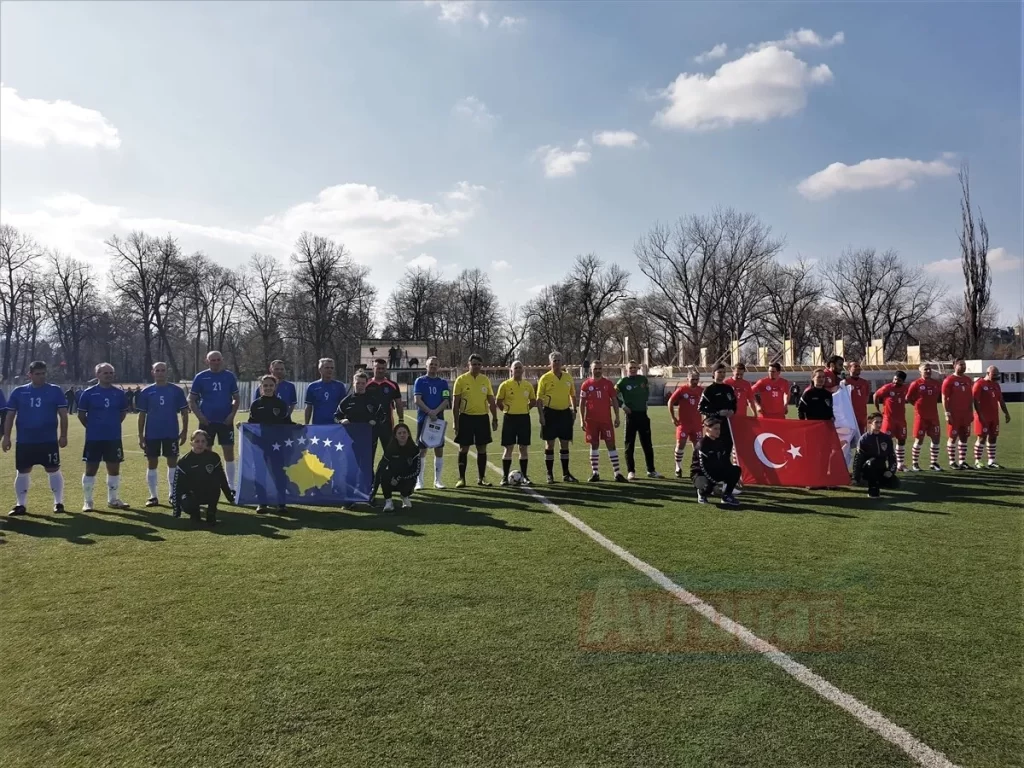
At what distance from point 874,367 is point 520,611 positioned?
5275 cm

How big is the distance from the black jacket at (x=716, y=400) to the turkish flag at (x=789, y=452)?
38 centimetres

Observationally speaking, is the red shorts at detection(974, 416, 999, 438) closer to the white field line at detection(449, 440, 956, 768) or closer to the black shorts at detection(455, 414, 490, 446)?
the black shorts at detection(455, 414, 490, 446)

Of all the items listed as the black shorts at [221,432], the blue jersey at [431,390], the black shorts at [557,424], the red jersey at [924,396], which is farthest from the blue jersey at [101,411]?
the red jersey at [924,396]

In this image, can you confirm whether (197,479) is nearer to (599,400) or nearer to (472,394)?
(472,394)

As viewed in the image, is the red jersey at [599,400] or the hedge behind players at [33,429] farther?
the red jersey at [599,400]

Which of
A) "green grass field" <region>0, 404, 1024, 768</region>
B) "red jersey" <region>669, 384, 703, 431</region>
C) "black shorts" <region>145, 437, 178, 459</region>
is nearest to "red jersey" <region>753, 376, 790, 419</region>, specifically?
"red jersey" <region>669, 384, 703, 431</region>

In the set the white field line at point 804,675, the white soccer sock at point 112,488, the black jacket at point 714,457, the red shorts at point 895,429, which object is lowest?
the white field line at point 804,675

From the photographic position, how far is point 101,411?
28.6 ft

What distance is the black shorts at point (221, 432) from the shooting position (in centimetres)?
912

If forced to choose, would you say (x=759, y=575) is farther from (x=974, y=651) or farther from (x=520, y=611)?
(x=520, y=611)

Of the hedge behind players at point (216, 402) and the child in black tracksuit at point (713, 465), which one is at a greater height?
the hedge behind players at point (216, 402)

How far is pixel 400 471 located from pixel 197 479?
96.0 inches

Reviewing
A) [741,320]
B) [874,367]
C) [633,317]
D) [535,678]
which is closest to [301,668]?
[535,678]

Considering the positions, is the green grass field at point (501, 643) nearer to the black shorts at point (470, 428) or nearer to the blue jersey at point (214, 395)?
the blue jersey at point (214, 395)
